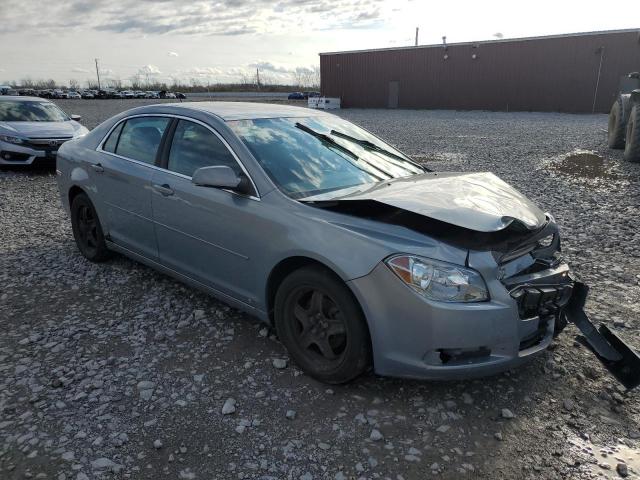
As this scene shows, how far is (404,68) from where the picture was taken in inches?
1542

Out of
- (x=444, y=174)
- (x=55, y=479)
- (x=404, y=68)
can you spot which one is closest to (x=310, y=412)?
(x=55, y=479)

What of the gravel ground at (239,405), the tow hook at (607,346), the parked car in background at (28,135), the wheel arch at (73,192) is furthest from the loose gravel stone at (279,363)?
the parked car in background at (28,135)

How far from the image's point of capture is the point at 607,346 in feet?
10.2

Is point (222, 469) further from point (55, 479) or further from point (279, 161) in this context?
point (279, 161)

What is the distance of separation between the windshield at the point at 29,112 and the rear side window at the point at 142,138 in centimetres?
764

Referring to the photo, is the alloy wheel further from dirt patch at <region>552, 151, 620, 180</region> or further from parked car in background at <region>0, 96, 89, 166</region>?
parked car in background at <region>0, 96, 89, 166</region>

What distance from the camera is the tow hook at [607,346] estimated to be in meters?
2.95

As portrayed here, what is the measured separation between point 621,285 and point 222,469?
153 inches

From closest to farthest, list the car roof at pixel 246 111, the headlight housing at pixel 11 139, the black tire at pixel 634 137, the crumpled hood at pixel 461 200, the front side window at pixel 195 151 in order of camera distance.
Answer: the crumpled hood at pixel 461 200
the front side window at pixel 195 151
the car roof at pixel 246 111
the headlight housing at pixel 11 139
the black tire at pixel 634 137

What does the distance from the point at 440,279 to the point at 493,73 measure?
3640cm

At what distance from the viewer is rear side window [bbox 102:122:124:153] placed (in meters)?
4.67

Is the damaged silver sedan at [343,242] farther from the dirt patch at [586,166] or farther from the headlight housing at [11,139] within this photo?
the dirt patch at [586,166]

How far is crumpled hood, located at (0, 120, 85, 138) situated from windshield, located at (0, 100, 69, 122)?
15.2 inches

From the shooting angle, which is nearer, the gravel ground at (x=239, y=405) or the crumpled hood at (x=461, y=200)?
the gravel ground at (x=239, y=405)
